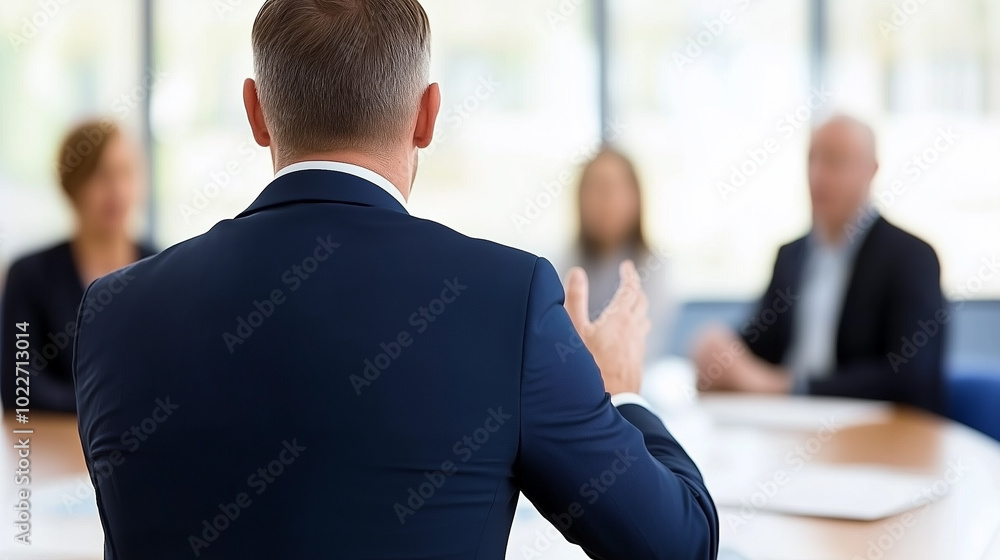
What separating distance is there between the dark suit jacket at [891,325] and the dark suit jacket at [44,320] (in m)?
2.25

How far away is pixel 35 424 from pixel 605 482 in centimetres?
204

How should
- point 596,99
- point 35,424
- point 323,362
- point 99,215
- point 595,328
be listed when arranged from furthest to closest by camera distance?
point 596,99 → point 99,215 → point 35,424 → point 595,328 → point 323,362

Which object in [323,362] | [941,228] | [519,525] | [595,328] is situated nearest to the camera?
[323,362]

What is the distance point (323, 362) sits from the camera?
0.90 metres

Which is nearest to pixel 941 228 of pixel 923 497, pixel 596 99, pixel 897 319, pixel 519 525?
pixel 596 99

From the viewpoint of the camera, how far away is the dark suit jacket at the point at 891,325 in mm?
2865

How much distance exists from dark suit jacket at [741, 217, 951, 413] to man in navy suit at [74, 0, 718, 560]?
6.85 feet

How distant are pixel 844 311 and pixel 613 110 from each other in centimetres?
357

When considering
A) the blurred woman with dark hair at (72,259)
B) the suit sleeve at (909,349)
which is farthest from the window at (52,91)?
the suit sleeve at (909,349)

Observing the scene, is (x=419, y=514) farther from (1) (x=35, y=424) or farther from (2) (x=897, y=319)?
(2) (x=897, y=319)

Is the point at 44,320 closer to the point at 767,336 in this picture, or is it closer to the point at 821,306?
the point at 767,336

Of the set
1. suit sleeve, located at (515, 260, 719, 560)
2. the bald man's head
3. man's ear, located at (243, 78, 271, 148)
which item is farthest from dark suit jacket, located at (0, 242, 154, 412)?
the bald man's head

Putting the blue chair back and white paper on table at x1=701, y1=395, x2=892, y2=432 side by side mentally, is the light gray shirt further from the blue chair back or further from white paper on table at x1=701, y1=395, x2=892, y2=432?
the blue chair back

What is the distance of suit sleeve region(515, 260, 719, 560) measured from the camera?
917 millimetres
